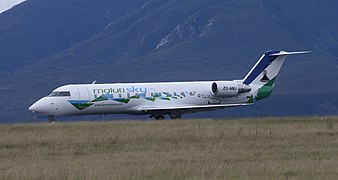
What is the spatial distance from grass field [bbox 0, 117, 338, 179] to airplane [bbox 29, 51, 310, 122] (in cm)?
914

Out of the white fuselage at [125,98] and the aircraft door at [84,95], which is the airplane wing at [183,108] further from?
the aircraft door at [84,95]

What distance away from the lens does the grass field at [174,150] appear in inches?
888

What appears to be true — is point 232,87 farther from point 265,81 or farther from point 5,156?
point 5,156

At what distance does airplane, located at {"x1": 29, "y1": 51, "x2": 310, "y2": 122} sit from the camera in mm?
47500

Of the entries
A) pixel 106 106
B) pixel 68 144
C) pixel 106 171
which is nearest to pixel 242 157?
pixel 106 171

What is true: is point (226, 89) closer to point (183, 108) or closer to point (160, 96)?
point (183, 108)

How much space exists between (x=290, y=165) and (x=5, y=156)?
8.60 meters

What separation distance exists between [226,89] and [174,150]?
23.6 meters

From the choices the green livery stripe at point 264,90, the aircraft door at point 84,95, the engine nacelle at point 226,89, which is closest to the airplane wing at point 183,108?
the engine nacelle at point 226,89

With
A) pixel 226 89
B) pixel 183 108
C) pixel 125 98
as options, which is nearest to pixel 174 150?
pixel 125 98

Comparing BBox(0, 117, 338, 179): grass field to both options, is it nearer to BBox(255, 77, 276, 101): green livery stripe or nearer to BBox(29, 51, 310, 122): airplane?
BBox(29, 51, 310, 122): airplane

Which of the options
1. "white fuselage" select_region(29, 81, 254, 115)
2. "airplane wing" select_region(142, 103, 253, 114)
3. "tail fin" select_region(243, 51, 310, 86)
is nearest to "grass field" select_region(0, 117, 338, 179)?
"white fuselage" select_region(29, 81, 254, 115)

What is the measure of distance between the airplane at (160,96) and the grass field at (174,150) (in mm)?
9137

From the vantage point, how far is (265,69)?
173ft
